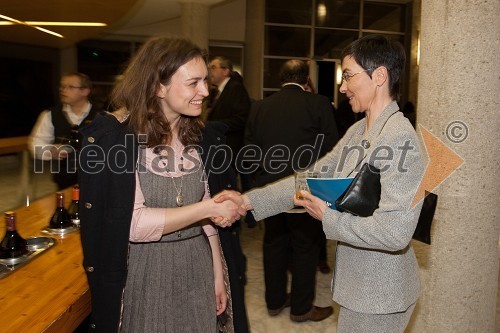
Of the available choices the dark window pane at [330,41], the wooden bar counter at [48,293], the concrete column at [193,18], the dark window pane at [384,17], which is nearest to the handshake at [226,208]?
the wooden bar counter at [48,293]

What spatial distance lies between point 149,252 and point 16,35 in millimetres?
10188

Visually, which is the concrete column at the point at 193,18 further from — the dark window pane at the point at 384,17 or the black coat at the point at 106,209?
the black coat at the point at 106,209

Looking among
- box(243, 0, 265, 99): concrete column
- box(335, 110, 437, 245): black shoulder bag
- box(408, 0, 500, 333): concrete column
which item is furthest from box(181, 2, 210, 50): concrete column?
box(335, 110, 437, 245): black shoulder bag

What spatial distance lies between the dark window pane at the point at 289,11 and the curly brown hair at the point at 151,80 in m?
10.4

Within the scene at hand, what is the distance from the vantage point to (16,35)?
992cm

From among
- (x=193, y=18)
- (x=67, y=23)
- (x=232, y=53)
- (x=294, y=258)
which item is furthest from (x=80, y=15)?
(x=294, y=258)

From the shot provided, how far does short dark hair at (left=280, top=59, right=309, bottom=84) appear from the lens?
350cm

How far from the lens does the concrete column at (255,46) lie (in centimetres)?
1121

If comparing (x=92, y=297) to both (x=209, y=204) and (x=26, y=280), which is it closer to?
(x=26, y=280)

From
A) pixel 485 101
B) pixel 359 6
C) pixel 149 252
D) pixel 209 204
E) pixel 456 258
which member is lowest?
pixel 456 258

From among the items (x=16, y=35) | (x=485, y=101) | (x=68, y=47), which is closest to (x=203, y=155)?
(x=485, y=101)

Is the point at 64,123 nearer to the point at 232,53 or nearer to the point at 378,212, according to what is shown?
the point at 378,212

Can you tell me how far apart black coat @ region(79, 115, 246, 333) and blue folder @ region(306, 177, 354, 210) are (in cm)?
65

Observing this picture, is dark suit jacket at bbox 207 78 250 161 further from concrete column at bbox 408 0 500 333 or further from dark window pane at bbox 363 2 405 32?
dark window pane at bbox 363 2 405 32
